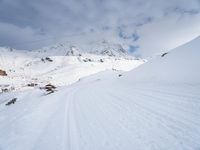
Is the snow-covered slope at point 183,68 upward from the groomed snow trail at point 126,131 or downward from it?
upward

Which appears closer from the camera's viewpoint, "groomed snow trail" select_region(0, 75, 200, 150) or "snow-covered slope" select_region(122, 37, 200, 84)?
"groomed snow trail" select_region(0, 75, 200, 150)

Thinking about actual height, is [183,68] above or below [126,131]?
above

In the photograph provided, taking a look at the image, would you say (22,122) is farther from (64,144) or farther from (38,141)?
(64,144)

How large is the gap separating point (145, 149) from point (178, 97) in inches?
189

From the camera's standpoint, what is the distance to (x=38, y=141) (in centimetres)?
688

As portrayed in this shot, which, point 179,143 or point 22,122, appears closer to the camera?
point 179,143

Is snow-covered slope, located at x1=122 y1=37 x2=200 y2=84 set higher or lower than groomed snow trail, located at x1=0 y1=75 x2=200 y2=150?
higher

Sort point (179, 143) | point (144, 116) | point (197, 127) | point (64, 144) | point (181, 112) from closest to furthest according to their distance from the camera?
1. point (179, 143)
2. point (197, 127)
3. point (64, 144)
4. point (181, 112)
5. point (144, 116)

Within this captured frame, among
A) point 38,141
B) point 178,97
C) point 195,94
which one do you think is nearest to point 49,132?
point 38,141

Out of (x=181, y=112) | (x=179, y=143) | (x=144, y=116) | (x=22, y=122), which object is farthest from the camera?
(x=22, y=122)

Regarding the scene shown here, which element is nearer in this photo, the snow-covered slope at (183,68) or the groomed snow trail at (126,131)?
the groomed snow trail at (126,131)

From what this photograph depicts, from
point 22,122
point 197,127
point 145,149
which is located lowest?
point 22,122

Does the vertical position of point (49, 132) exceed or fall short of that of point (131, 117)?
it falls short

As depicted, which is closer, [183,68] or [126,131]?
[126,131]
